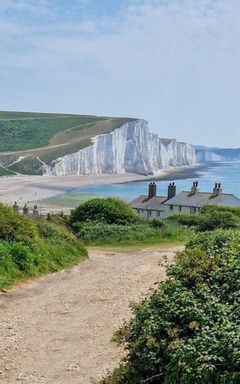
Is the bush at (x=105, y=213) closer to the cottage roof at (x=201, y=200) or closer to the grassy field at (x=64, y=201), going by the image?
the cottage roof at (x=201, y=200)

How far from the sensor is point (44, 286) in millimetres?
14828

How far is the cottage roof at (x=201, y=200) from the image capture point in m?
48.5

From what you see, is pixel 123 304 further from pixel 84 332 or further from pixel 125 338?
pixel 125 338

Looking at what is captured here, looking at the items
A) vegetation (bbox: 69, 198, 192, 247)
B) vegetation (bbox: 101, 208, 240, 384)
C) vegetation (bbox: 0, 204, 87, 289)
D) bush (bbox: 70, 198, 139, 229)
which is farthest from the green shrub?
bush (bbox: 70, 198, 139, 229)

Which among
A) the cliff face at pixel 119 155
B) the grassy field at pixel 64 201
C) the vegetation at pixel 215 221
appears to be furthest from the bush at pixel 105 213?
the cliff face at pixel 119 155

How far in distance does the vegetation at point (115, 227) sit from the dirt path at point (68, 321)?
650 cm

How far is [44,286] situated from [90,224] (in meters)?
12.9

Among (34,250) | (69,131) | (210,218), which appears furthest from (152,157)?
(34,250)

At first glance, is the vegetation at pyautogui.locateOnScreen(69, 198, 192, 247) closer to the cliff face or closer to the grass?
the grass

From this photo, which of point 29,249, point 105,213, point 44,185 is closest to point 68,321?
point 29,249

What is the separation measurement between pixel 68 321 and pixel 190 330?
4991 mm

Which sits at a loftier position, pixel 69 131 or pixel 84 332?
pixel 69 131

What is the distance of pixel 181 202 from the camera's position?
49375 millimetres

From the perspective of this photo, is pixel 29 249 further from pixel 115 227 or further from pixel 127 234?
pixel 115 227
